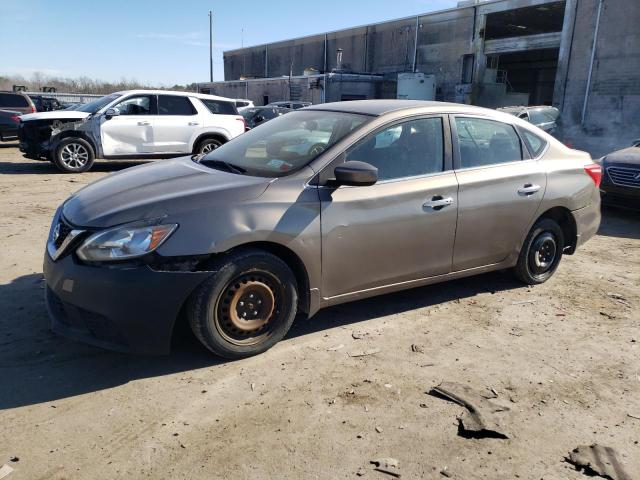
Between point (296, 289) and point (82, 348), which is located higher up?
point (296, 289)

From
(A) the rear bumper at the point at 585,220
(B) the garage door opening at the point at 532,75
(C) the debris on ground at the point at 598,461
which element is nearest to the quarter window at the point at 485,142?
(A) the rear bumper at the point at 585,220

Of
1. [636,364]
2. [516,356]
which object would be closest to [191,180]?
[516,356]

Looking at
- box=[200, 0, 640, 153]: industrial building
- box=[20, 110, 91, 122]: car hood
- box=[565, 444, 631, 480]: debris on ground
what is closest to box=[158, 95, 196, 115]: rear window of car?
box=[20, 110, 91, 122]: car hood

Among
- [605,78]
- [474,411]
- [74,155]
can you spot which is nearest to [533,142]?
[474,411]

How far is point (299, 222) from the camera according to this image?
341 centimetres

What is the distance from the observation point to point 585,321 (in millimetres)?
4336

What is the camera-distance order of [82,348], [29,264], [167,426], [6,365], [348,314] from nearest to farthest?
[167,426]
[6,365]
[82,348]
[348,314]
[29,264]

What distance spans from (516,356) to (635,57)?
23.3 meters

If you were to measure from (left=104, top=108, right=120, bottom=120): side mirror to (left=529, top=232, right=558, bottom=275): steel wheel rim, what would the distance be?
9404 millimetres

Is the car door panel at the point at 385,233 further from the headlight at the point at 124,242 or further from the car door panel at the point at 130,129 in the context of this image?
the car door panel at the point at 130,129

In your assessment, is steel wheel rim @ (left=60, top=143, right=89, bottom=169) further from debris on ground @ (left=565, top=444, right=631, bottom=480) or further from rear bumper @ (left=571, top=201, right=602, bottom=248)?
debris on ground @ (left=565, top=444, right=631, bottom=480)

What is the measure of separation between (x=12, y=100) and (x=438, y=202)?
654 inches

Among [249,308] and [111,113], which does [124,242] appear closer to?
[249,308]

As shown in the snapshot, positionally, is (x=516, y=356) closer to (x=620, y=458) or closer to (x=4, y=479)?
(x=620, y=458)
